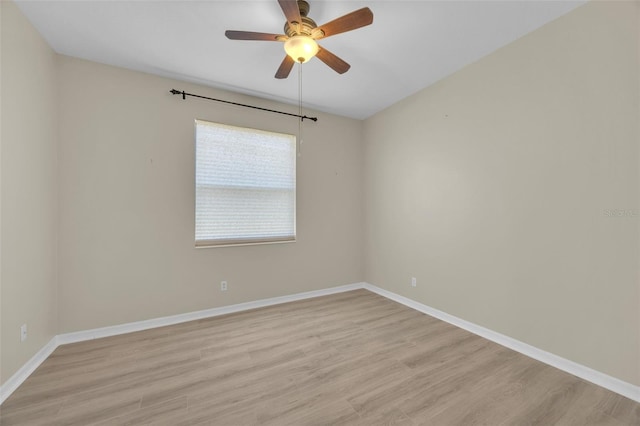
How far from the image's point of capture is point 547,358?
2139 millimetres

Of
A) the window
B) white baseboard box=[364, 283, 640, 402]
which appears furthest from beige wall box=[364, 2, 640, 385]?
the window

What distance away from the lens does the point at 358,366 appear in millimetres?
2113

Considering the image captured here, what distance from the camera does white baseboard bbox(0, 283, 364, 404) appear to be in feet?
6.08

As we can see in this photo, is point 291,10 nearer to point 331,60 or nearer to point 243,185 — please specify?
point 331,60

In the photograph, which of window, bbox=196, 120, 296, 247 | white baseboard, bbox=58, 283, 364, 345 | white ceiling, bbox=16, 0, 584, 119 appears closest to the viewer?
white ceiling, bbox=16, 0, 584, 119

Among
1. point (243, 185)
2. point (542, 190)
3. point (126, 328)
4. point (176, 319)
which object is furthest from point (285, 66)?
point (126, 328)

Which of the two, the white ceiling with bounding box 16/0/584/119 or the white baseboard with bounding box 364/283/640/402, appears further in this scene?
the white ceiling with bounding box 16/0/584/119

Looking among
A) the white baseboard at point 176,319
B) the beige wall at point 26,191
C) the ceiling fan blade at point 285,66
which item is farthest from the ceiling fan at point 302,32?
the white baseboard at point 176,319

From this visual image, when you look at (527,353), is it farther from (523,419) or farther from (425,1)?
(425,1)

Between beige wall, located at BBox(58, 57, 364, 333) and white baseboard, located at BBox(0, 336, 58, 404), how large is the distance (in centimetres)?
20

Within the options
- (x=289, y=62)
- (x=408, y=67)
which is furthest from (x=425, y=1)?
(x=289, y=62)

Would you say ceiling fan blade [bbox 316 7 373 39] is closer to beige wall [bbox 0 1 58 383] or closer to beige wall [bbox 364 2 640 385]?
→ beige wall [bbox 364 2 640 385]

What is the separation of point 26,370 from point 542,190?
4.49m

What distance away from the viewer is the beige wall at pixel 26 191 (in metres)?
1.80
